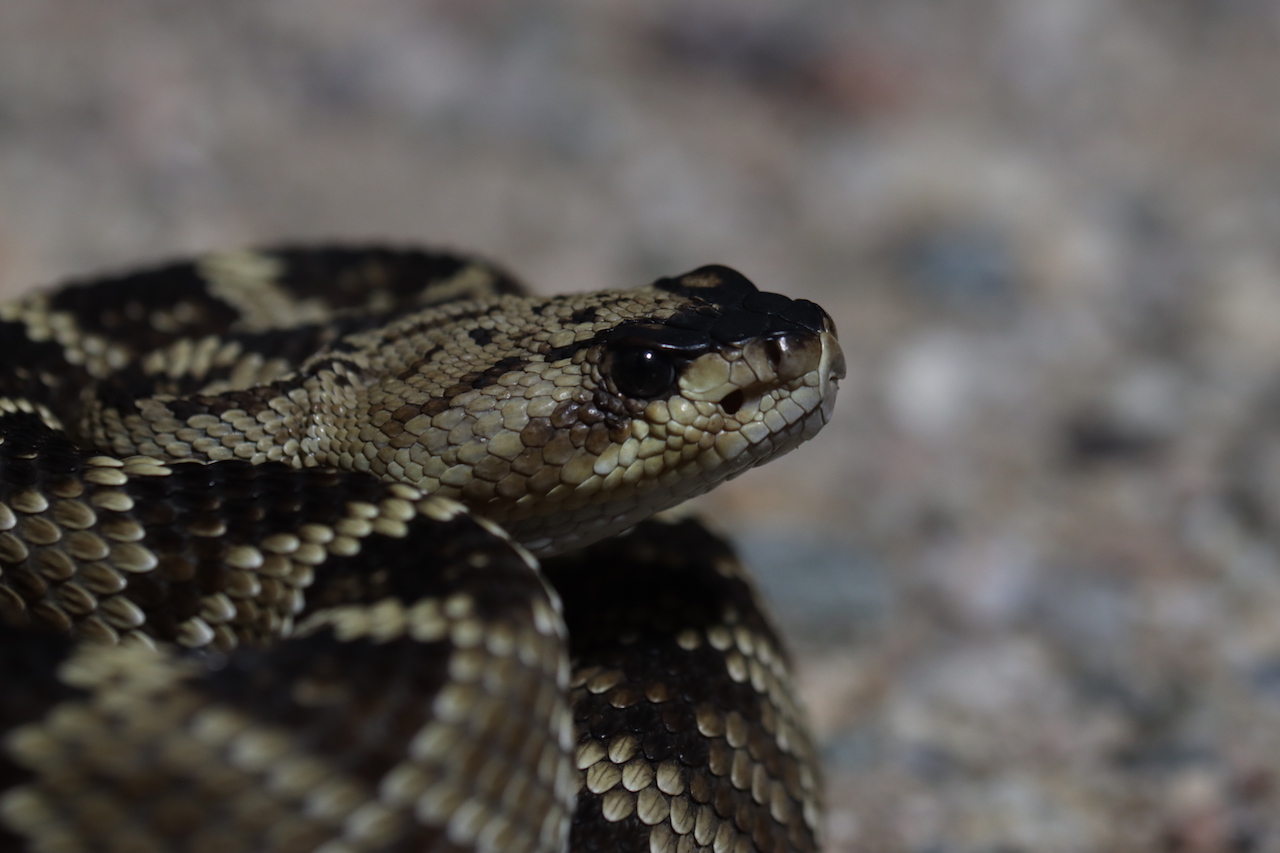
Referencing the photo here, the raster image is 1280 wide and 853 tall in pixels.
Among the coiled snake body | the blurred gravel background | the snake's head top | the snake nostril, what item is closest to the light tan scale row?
the coiled snake body

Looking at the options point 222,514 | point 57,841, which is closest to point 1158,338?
point 222,514

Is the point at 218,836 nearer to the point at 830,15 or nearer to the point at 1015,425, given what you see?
the point at 1015,425

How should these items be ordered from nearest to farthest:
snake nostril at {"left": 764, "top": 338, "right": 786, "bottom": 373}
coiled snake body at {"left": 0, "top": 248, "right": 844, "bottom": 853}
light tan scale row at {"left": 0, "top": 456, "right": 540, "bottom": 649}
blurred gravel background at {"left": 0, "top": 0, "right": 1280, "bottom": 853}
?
coiled snake body at {"left": 0, "top": 248, "right": 844, "bottom": 853} → light tan scale row at {"left": 0, "top": 456, "right": 540, "bottom": 649} → snake nostril at {"left": 764, "top": 338, "right": 786, "bottom": 373} → blurred gravel background at {"left": 0, "top": 0, "right": 1280, "bottom": 853}

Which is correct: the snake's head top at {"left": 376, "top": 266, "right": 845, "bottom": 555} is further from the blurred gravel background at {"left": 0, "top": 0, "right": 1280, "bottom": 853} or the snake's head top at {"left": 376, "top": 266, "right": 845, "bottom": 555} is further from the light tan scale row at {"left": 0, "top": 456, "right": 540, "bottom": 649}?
the blurred gravel background at {"left": 0, "top": 0, "right": 1280, "bottom": 853}

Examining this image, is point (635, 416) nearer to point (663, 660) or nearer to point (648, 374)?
point (648, 374)

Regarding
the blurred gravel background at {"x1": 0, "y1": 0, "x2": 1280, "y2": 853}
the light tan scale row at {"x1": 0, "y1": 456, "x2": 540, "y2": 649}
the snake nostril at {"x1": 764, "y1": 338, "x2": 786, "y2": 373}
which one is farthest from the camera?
the blurred gravel background at {"x1": 0, "y1": 0, "x2": 1280, "y2": 853}

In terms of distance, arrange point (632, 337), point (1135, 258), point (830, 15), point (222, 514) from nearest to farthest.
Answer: point (222, 514)
point (632, 337)
point (1135, 258)
point (830, 15)
